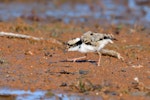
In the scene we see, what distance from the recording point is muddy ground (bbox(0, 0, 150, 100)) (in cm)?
797

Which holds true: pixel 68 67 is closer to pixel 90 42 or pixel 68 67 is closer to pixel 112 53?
pixel 90 42


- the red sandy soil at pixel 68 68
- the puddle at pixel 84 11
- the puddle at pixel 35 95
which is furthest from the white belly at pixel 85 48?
the puddle at pixel 84 11

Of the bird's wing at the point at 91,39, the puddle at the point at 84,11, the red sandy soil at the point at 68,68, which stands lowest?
the red sandy soil at the point at 68,68

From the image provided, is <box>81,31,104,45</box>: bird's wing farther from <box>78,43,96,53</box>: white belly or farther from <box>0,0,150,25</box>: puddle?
<box>0,0,150,25</box>: puddle

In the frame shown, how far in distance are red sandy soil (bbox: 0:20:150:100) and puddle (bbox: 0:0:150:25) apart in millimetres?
4507

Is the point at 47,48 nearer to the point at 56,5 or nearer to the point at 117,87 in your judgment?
the point at 117,87

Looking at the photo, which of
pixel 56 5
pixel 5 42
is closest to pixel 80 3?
pixel 56 5

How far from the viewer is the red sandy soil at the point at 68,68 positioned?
7985mm

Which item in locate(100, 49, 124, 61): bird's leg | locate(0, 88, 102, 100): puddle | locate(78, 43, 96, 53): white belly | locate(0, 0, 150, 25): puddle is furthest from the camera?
locate(0, 0, 150, 25): puddle

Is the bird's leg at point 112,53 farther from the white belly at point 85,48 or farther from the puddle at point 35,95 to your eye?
the puddle at point 35,95

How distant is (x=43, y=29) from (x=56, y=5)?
6977 mm

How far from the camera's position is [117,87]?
26.5 feet

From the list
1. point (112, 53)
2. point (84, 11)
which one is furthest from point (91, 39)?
point (84, 11)

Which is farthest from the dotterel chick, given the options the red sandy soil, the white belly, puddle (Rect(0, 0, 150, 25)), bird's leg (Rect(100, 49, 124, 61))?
puddle (Rect(0, 0, 150, 25))
